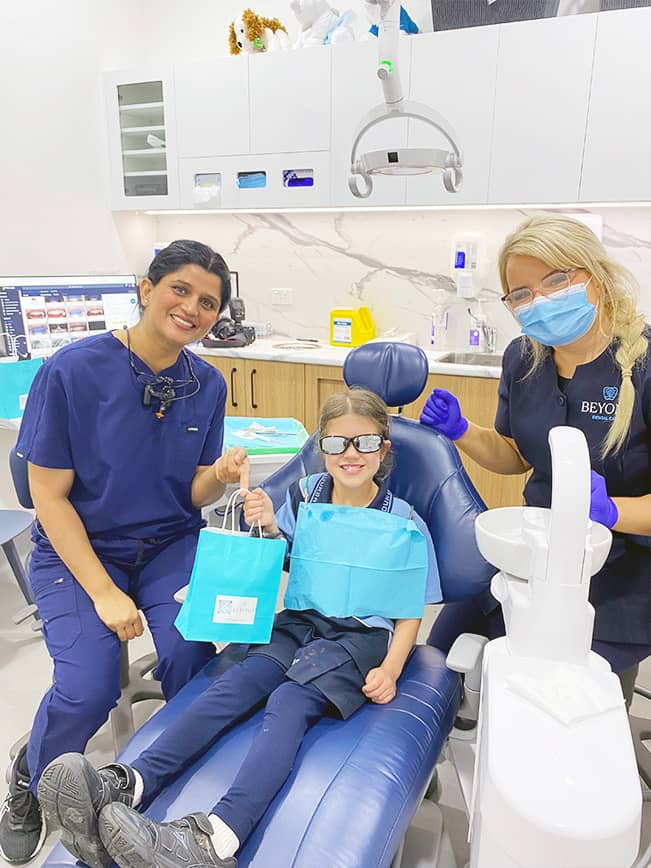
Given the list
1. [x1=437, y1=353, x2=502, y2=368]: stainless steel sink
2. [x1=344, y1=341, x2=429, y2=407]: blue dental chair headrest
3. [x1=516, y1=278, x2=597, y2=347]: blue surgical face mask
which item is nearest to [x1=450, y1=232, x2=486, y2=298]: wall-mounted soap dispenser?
[x1=437, y1=353, x2=502, y2=368]: stainless steel sink

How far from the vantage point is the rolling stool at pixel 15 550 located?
2.46m

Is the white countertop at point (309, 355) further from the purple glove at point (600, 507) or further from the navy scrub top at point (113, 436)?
the purple glove at point (600, 507)

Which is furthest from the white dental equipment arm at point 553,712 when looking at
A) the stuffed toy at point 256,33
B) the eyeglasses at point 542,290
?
the stuffed toy at point 256,33

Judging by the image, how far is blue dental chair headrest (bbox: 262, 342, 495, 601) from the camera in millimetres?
1559

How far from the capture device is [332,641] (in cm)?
147

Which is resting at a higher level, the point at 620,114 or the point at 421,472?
the point at 620,114

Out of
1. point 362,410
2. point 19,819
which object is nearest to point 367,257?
point 362,410

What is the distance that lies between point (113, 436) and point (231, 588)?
494 millimetres

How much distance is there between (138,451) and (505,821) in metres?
1.16

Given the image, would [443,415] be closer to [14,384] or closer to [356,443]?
[356,443]

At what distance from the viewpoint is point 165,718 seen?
1328 millimetres

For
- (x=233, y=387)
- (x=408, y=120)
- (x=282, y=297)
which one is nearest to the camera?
(x=408, y=120)

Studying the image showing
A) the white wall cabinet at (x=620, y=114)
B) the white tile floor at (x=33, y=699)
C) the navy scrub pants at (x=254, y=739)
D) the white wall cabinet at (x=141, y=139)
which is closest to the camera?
the navy scrub pants at (x=254, y=739)

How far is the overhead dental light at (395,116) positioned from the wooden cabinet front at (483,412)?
1.34 metres
